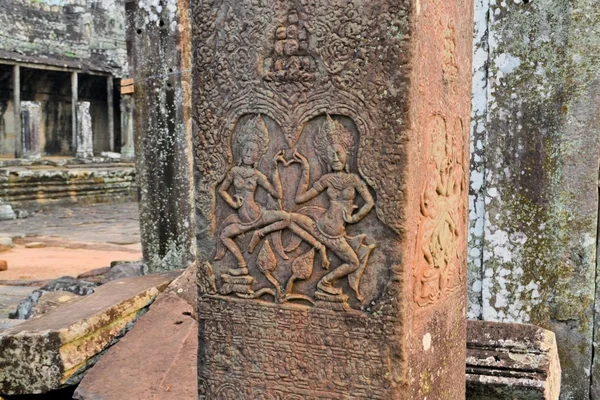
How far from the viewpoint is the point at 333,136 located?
7.12ft

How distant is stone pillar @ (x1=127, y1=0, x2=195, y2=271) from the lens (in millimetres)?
5578

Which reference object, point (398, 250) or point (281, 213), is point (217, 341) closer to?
point (281, 213)

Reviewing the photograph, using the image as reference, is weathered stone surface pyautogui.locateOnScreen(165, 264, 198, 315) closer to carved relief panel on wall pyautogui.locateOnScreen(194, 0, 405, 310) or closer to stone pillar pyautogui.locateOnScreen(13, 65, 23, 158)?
carved relief panel on wall pyautogui.locateOnScreen(194, 0, 405, 310)

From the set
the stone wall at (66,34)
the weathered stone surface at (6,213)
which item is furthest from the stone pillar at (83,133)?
the weathered stone surface at (6,213)

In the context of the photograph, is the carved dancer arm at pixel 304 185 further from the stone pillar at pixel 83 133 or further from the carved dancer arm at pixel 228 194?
the stone pillar at pixel 83 133

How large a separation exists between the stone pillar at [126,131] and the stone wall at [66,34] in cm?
Result: 111

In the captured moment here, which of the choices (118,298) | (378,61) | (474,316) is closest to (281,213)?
(378,61)

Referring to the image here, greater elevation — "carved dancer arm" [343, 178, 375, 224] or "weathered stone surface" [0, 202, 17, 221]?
"carved dancer arm" [343, 178, 375, 224]

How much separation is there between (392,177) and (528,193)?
240 centimetres

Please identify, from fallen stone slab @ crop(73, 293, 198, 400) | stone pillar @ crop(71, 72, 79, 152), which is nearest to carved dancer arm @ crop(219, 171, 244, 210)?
fallen stone slab @ crop(73, 293, 198, 400)

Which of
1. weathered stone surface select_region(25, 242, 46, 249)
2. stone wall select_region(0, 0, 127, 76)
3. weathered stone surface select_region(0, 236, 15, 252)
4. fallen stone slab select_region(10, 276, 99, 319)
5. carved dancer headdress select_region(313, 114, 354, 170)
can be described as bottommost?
weathered stone surface select_region(25, 242, 46, 249)

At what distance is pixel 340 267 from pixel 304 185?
30cm

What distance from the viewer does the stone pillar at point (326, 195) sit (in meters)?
2.11

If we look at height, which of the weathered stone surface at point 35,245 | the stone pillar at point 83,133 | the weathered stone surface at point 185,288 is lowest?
the weathered stone surface at point 35,245
